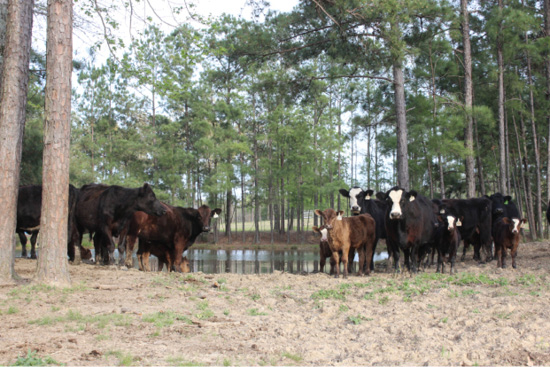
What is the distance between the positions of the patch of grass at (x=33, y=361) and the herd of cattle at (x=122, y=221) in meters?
7.16

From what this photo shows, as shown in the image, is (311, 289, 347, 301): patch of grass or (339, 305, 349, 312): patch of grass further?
(311, 289, 347, 301): patch of grass

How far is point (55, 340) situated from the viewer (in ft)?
15.4

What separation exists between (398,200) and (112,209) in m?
6.58

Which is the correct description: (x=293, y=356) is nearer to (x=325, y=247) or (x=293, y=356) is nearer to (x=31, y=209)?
(x=325, y=247)

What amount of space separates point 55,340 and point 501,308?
5105 mm

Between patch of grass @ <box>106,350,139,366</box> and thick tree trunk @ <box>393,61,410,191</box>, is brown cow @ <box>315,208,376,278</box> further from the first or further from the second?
patch of grass @ <box>106,350,139,366</box>

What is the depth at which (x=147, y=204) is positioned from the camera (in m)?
11.5

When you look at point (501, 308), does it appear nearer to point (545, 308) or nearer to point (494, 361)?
point (545, 308)

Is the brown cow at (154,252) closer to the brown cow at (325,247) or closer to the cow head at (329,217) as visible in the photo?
the brown cow at (325,247)

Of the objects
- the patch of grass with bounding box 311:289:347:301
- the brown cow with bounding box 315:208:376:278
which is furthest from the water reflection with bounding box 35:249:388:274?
the patch of grass with bounding box 311:289:347:301

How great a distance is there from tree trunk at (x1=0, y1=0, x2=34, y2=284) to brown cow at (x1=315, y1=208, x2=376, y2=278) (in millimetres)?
5599

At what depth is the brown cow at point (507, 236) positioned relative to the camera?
1202cm

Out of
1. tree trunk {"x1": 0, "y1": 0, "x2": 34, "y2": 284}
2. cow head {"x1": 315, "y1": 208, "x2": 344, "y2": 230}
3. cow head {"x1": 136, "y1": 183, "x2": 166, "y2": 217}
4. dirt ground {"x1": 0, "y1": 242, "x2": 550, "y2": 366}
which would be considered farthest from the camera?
cow head {"x1": 136, "y1": 183, "x2": 166, "y2": 217}

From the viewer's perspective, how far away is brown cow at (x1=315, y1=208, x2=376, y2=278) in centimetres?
1053
